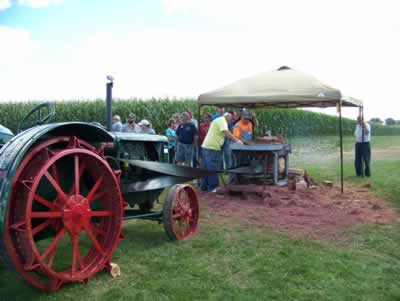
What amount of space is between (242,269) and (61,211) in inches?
69.8

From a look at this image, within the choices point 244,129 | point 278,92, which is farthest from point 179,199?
point 244,129

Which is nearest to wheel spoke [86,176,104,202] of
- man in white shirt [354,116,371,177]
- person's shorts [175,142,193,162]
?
person's shorts [175,142,193,162]

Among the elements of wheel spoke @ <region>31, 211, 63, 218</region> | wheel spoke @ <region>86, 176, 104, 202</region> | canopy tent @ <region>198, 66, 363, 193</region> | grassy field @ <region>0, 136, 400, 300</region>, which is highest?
canopy tent @ <region>198, 66, 363, 193</region>

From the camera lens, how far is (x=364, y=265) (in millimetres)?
4012

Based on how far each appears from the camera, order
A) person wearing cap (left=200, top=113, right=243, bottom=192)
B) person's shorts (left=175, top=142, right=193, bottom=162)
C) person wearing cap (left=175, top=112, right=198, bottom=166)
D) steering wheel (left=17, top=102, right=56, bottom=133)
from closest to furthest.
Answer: steering wheel (left=17, top=102, right=56, bottom=133), person wearing cap (left=200, top=113, right=243, bottom=192), person wearing cap (left=175, top=112, right=198, bottom=166), person's shorts (left=175, top=142, right=193, bottom=162)

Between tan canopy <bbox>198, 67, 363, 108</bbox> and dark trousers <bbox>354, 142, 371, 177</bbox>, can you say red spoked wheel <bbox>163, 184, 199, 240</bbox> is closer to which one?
tan canopy <bbox>198, 67, 363, 108</bbox>

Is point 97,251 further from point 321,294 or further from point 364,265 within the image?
point 364,265

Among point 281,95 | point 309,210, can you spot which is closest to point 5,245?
point 309,210

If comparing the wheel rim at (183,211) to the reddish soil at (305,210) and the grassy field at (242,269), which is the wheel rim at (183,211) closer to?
the grassy field at (242,269)

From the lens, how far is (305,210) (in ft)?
21.4

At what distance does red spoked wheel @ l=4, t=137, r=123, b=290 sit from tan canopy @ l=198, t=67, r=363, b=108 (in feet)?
16.8

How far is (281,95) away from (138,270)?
5506 millimetres

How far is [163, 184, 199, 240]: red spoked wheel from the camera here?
15.0ft

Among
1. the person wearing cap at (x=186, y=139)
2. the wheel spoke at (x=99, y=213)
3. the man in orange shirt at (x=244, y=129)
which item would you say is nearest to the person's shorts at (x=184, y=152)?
the person wearing cap at (x=186, y=139)
